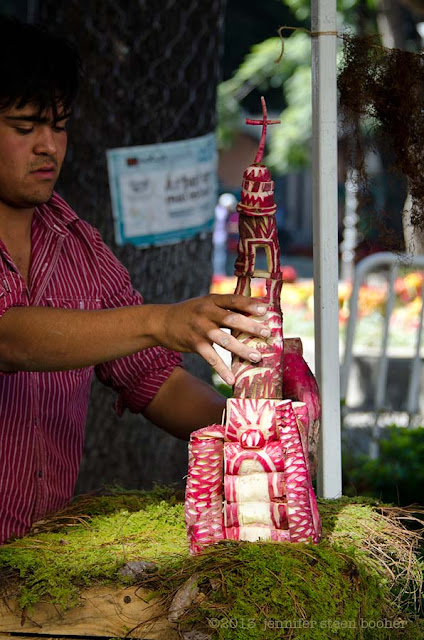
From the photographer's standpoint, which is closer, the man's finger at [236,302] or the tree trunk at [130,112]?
the man's finger at [236,302]

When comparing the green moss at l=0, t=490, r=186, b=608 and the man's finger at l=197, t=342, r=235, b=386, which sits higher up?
the man's finger at l=197, t=342, r=235, b=386

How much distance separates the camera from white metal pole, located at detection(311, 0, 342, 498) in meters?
2.27

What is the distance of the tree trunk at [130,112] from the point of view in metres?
3.85

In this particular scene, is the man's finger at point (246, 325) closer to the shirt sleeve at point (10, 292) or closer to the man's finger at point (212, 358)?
the man's finger at point (212, 358)

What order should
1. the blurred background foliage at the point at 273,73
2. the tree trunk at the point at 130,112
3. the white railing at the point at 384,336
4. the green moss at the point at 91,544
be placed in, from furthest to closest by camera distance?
the blurred background foliage at the point at 273,73 → the white railing at the point at 384,336 → the tree trunk at the point at 130,112 → the green moss at the point at 91,544

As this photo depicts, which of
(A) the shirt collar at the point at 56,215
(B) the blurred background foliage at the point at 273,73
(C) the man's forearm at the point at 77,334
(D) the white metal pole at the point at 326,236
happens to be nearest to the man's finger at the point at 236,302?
(C) the man's forearm at the point at 77,334

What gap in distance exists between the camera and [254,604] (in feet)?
5.55

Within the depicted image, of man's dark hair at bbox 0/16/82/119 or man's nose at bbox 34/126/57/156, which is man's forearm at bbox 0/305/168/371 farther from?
man's dark hair at bbox 0/16/82/119

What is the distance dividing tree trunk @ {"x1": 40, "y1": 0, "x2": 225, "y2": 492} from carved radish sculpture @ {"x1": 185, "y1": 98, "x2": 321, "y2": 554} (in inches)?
78.9

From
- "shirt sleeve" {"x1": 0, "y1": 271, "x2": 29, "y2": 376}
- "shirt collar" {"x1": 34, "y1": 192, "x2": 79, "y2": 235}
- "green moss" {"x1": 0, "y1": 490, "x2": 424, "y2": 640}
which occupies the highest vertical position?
"shirt collar" {"x1": 34, "y1": 192, "x2": 79, "y2": 235}

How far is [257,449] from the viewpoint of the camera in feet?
6.24

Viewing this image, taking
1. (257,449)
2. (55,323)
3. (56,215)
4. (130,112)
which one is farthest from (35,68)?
(130,112)

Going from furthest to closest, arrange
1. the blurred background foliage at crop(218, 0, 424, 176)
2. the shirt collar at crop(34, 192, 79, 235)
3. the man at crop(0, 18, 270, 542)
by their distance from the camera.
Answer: the blurred background foliage at crop(218, 0, 424, 176), the shirt collar at crop(34, 192, 79, 235), the man at crop(0, 18, 270, 542)

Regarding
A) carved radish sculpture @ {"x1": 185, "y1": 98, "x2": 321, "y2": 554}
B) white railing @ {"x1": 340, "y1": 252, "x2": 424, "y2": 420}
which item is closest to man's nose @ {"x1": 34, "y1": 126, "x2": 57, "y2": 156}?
carved radish sculpture @ {"x1": 185, "y1": 98, "x2": 321, "y2": 554}
